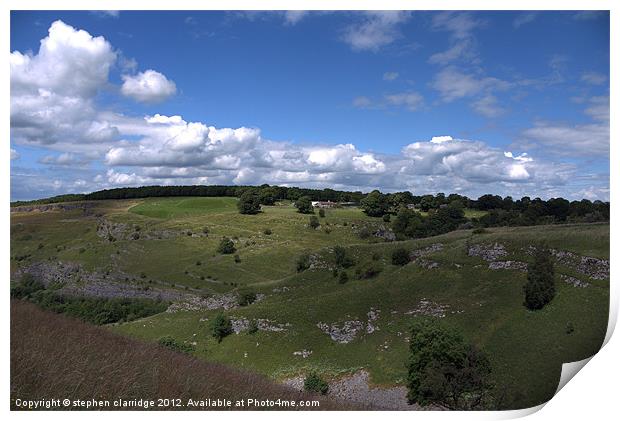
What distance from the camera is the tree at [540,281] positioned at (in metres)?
10.4

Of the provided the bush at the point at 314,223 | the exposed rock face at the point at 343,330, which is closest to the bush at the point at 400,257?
the exposed rock face at the point at 343,330

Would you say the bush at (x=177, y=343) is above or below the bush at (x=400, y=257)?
below

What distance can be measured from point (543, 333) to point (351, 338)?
491 centimetres

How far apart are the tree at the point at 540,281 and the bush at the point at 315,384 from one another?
6.03m

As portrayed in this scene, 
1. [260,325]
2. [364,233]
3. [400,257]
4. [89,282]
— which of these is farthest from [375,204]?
[89,282]

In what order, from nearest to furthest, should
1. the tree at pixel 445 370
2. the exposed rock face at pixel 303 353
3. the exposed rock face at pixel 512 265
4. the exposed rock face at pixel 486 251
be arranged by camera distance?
the tree at pixel 445 370, the exposed rock face at pixel 303 353, the exposed rock face at pixel 512 265, the exposed rock face at pixel 486 251

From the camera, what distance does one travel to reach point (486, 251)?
38.6 ft

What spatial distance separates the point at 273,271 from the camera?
1168 centimetres

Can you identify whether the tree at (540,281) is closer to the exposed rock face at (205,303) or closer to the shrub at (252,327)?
the shrub at (252,327)

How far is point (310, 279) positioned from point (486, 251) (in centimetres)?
553

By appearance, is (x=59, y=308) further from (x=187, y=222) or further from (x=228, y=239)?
(x=228, y=239)

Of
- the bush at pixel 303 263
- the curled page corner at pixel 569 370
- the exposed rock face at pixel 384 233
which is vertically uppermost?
the exposed rock face at pixel 384 233

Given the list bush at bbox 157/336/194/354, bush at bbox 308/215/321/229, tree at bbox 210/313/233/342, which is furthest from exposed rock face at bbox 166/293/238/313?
bush at bbox 308/215/321/229

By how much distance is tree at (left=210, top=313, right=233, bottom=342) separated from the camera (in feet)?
35.8
